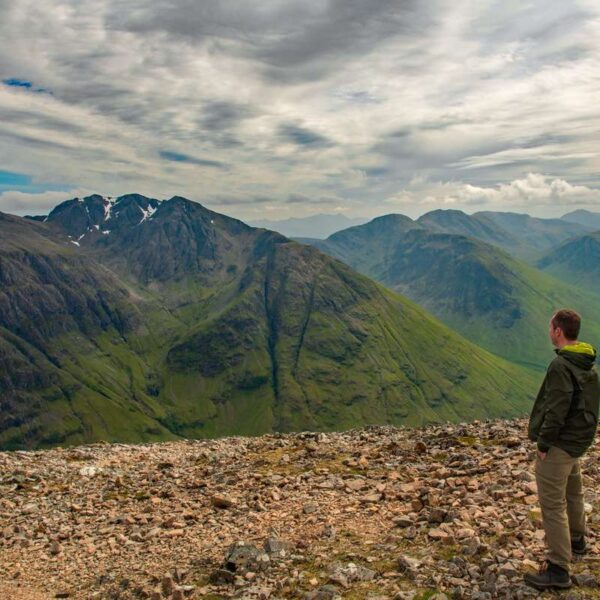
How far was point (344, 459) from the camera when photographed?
20312mm

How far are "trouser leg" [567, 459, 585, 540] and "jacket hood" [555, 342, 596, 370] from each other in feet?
7.71

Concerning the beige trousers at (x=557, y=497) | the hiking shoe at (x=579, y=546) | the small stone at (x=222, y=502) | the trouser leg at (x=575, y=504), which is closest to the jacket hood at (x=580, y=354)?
the beige trousers at (x=557, y=497)

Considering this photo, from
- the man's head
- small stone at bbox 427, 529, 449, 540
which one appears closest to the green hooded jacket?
the man's head

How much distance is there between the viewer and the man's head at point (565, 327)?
33.6 feet

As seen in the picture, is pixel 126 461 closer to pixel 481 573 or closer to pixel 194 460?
pixel 194 460

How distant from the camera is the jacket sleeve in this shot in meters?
9.87

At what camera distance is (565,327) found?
10.3 meters

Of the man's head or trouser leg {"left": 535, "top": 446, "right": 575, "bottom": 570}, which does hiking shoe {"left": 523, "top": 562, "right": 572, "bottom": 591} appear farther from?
the man's head

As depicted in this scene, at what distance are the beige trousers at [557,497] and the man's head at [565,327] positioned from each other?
218 cm

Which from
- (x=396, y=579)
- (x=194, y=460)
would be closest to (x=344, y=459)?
(x=194, y=460)

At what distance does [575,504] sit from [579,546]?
835mm

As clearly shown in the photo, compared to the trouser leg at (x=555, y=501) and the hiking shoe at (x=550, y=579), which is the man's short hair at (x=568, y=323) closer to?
the trouser leg at (x=555, y=501)

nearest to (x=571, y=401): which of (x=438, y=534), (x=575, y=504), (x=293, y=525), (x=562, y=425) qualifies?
(x=562, y=425)

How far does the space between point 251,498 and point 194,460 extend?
24.6 feet
